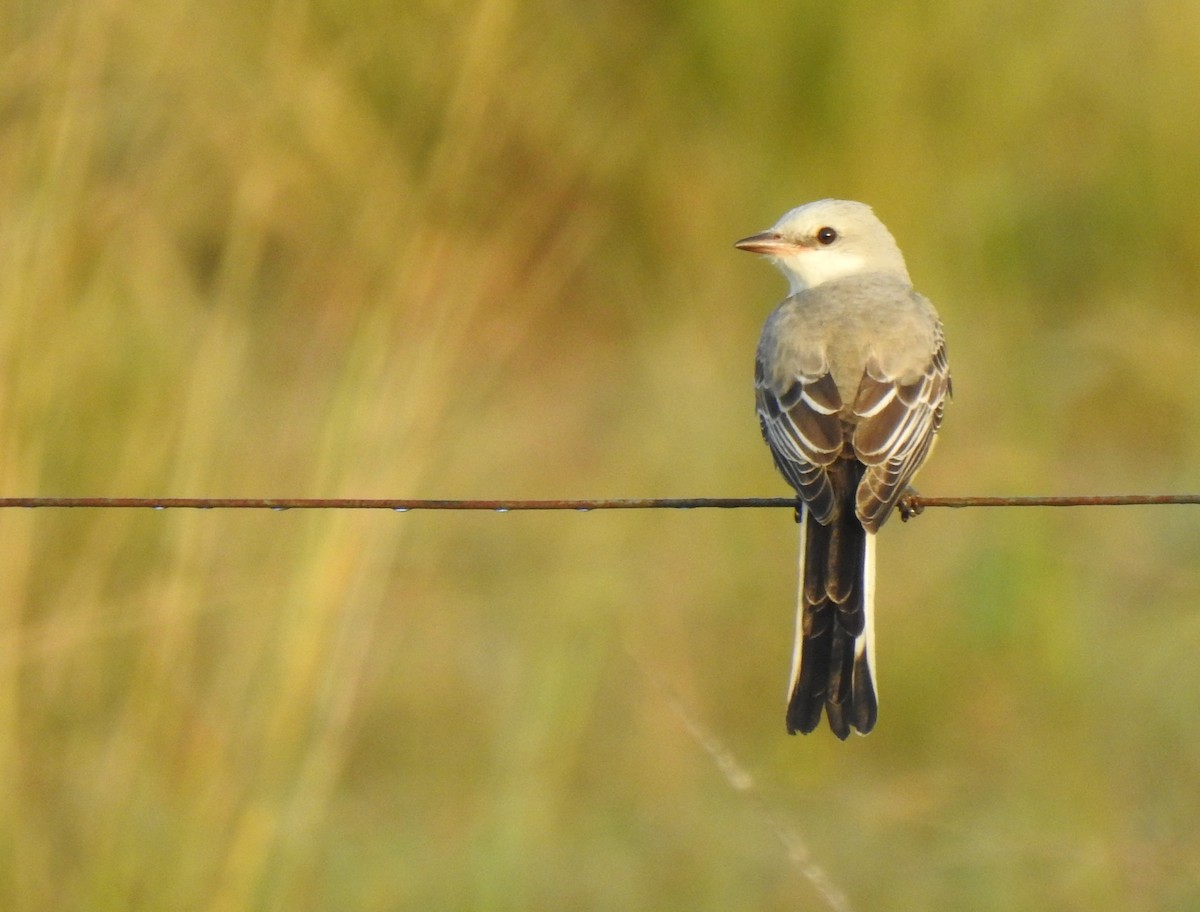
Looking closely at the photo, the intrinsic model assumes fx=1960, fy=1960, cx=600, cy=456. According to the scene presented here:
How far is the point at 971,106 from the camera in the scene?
9.16 m

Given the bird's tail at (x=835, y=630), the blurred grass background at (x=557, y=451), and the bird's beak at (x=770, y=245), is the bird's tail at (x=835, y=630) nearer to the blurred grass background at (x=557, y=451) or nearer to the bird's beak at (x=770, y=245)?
the blurred grass background at (x=557, y=451)

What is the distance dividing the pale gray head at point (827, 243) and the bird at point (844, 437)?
146 millimetres

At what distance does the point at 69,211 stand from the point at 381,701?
3.16 m

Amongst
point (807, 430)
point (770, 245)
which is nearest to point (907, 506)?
point (807, 430)

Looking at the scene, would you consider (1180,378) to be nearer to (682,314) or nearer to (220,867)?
(682,314)

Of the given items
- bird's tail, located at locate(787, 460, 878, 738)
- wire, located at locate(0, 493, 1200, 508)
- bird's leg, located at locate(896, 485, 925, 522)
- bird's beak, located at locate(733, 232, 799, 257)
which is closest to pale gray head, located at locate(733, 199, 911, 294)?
bird's beak, located at locate(733, 232, 799, 257)

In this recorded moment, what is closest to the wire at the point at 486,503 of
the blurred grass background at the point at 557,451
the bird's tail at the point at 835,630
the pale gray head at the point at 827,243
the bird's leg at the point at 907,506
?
the bird's tail at the point at 835,630

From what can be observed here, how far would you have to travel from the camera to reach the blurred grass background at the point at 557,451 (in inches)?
183

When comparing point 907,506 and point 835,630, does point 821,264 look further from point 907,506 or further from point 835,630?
point 835,630

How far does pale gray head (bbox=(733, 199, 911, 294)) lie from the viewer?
6094 millimetres

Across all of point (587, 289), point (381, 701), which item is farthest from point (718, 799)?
point (587, 289)

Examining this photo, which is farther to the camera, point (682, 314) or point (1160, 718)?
point (682, 314)

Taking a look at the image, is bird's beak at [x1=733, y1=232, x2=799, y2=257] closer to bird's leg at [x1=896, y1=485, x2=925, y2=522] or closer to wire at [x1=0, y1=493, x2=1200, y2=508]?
bird's leg at [x1=896, y1=485, x2=925, y2=522]

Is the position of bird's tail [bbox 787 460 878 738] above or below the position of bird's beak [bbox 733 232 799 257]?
below
